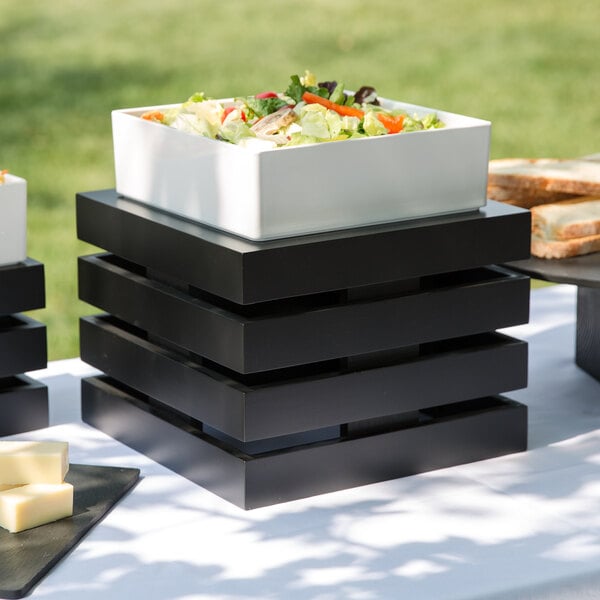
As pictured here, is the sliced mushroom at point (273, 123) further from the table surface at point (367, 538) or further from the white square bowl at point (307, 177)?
the table surface at point (367, 538)

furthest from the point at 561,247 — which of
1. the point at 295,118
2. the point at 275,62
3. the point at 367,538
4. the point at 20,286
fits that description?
the point at 275,62

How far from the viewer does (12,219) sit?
6.16ft

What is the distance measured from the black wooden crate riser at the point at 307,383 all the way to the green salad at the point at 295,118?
1.00 ft

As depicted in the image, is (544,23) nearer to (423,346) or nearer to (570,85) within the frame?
(570,85)

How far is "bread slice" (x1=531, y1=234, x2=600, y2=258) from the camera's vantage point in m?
2.00

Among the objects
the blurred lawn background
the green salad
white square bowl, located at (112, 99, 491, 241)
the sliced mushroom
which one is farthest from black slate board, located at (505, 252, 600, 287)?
the blurred lawn background

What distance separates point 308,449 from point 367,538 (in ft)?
0.56

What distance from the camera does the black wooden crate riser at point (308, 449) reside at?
173cm

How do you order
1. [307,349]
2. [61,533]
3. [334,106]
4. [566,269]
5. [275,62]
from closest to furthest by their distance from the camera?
[61,533] → [307,349] → [334,106] → [566,269] → [275,62]

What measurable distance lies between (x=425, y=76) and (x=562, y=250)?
384 cm

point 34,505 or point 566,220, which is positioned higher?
point 566,220

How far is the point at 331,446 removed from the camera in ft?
5.82

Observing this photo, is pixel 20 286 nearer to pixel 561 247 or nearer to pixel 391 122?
pixel 391 122

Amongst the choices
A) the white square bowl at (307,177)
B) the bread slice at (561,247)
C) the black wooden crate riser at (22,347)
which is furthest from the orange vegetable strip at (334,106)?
the black wooden crate riser at (22,347)
